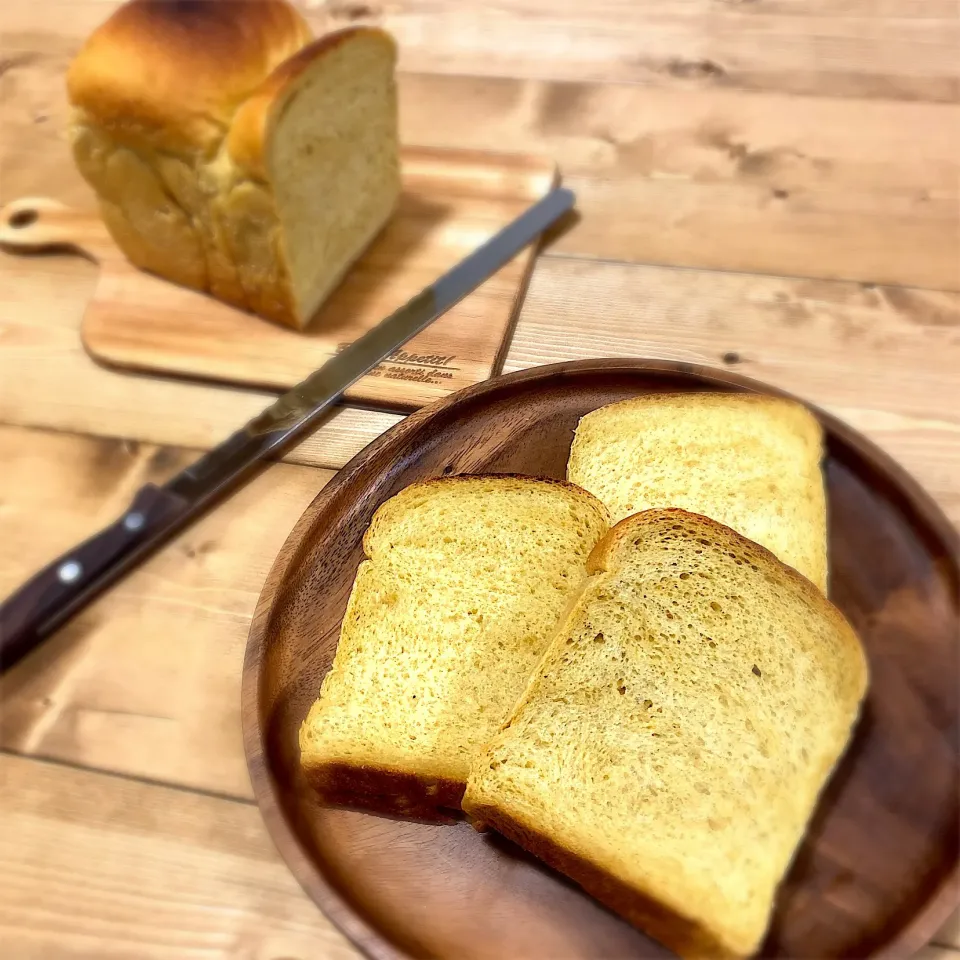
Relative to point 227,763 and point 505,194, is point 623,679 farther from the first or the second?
point 505,194

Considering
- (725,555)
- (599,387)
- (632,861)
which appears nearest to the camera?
(632,861)

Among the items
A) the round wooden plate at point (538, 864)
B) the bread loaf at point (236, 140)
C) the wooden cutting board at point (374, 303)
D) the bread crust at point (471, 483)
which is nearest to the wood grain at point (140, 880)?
the round wooden plate at point (538, 864)

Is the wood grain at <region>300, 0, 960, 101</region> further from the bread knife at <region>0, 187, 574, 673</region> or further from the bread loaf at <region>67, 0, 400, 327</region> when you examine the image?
the bread knife at <region>0, 187, 574, 673</region>

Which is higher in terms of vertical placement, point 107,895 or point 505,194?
point 505,194

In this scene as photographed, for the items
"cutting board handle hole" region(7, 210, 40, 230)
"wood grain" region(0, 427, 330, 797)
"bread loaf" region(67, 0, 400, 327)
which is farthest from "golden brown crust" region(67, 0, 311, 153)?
"wood grain" region(0, 427, 330, 797)

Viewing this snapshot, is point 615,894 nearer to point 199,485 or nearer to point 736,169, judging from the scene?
point 199,485

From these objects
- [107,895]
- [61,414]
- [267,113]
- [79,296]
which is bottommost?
[107,895]

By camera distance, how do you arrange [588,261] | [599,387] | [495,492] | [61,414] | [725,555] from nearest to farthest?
[725,555]
[495,492]
[599,387]
[61,414]
[588,261]

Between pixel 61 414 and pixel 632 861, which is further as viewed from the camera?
pixel 61 414

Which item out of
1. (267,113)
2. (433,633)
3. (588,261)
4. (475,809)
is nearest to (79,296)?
(267,113)
